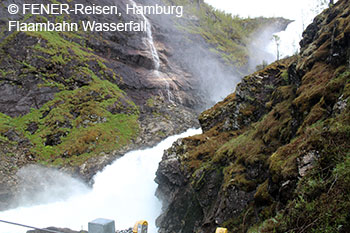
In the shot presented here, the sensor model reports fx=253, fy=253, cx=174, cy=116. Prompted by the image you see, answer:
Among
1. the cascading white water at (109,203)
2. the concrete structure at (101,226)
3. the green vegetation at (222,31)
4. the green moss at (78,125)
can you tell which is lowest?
the cascading white water at (109,203)

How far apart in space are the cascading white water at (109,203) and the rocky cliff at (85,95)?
1.56 m

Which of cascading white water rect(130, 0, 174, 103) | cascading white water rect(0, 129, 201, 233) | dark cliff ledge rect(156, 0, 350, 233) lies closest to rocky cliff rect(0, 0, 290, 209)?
cascading white water rect(130, 0, 174, 103)

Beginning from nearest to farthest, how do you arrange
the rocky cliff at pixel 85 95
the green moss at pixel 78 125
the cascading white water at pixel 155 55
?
1. the rocky cliff at pixel 85 95
2. the green moss at pixel 78 125
3. the cascading white water at pixel 155 55

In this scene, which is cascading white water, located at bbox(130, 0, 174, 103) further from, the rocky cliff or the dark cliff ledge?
the dark cliff ledge

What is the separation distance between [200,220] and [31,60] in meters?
29.6

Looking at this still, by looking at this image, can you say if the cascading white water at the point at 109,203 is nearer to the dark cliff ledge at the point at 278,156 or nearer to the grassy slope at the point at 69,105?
the dark cliff ledge at the point at 278,156

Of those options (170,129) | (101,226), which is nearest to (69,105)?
(170,129)

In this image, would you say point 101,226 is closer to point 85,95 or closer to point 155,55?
point 85,95

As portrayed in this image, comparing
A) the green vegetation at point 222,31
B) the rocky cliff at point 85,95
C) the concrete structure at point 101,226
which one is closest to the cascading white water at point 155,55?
the rocky cliff at point 85,95

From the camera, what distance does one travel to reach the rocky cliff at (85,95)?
86.0 feet

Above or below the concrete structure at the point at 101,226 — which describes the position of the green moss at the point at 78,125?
below

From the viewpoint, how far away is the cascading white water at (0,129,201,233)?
61.4ft

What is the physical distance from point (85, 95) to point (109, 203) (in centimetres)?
1677

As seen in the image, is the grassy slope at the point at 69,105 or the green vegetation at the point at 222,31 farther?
the green vegetation at the point at 222,31
